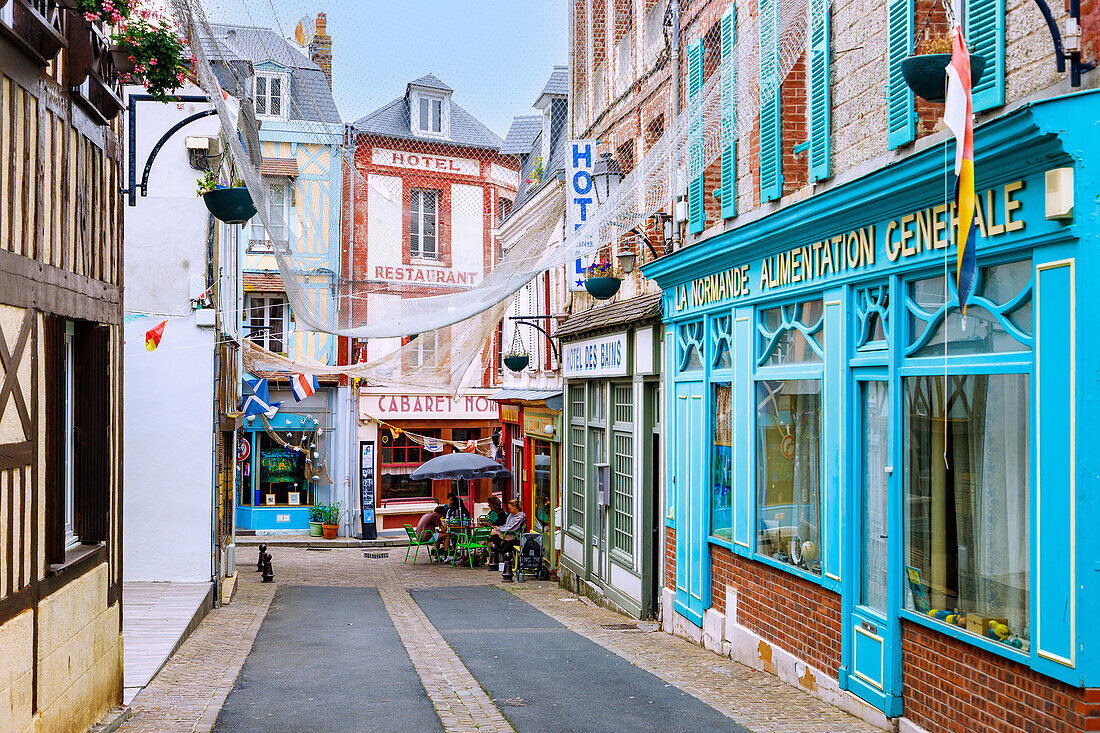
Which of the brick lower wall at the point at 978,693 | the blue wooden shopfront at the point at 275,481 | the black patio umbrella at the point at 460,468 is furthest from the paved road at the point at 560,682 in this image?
the blue wooden shopfront at the point at 275,481

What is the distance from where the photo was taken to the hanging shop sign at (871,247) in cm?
547

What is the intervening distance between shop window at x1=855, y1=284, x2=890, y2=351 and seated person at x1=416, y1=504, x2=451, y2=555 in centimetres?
1334

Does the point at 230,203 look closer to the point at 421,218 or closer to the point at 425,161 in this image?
the point at 421,218

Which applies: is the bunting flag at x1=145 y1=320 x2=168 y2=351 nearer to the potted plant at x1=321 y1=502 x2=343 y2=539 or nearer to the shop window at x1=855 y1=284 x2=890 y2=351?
the shop window at x1=855 y1=284 x2=890 y2=351

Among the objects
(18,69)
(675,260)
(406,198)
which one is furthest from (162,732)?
(406,198)

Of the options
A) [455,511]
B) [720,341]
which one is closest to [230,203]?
[720,341]

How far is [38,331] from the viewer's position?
545 centimetres

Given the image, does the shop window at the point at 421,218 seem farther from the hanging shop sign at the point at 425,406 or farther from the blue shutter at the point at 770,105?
the blue shutter at the point at 770,105

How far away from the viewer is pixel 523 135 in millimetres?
23234

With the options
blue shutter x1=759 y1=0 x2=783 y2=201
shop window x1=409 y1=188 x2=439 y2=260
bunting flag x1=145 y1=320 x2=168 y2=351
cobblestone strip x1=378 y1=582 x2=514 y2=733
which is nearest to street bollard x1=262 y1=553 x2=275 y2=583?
cobblestone strip x1=378 y1=582 x2=514 y2=733

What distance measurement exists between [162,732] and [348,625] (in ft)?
17.0

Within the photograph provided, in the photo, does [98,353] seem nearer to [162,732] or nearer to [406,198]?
[162,732]

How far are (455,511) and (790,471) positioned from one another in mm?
12517

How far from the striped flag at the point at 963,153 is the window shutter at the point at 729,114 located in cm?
371
